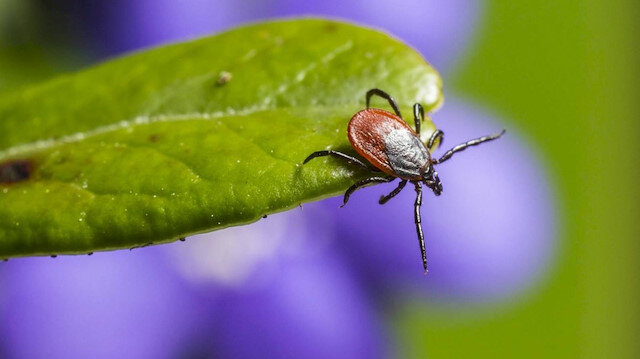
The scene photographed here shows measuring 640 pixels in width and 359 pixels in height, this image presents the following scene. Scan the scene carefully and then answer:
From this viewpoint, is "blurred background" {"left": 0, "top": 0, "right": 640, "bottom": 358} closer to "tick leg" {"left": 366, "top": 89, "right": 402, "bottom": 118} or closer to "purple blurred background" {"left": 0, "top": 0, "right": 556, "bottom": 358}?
"purple blurred background" {"left": 0, "top": 0, "right": 556, "bottom": 358}

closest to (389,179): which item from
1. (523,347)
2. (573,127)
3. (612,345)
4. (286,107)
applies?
(286,107)

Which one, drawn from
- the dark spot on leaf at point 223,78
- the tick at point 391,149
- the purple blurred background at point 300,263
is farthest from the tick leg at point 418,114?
the purple blurred background at point 300,263

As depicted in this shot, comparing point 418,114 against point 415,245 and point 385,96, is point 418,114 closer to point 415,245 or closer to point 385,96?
point 385,96

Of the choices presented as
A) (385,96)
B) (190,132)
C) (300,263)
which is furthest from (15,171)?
(300,263)

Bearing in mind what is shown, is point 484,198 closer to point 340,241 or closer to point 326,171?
point 340,241

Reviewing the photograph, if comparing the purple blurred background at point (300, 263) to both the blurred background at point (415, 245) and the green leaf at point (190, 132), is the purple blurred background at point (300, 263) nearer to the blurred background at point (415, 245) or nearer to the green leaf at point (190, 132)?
the blurred background at point (415, 245)

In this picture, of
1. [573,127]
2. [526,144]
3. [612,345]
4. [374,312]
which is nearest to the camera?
[374,312]

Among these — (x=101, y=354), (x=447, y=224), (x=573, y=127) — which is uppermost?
(x=573, y=127)
